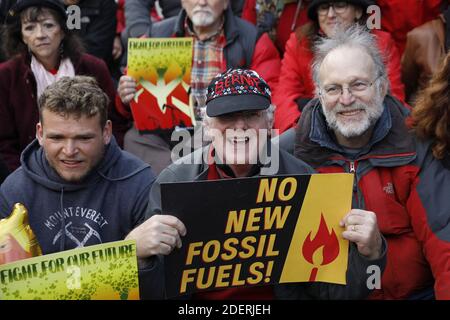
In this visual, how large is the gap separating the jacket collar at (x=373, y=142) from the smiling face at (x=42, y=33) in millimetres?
1992

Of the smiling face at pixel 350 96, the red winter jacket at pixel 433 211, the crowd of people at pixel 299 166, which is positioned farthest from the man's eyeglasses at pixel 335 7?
the red winter jacket at pixel 433 211

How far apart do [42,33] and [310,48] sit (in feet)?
5.54

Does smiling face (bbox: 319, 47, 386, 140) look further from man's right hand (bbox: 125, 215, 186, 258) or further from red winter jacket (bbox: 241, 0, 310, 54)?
red winter jacket (bbox: 241, 0, 310, 54)

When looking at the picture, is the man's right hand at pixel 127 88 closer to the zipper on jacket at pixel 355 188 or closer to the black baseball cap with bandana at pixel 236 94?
the black baseball cap with bandana at pixel 236 94

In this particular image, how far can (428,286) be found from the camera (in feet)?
12.2

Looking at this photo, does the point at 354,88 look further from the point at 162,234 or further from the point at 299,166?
the point at 162,234

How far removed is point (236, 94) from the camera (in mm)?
3369

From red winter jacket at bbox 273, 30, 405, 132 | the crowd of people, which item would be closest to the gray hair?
the crowd of people

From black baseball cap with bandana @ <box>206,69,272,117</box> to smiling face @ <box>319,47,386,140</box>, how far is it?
1.56 feet

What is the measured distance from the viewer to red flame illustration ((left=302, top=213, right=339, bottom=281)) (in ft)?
10.5

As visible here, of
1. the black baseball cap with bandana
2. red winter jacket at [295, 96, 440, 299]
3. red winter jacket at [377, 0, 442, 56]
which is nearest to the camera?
the black baseball cap with bandana

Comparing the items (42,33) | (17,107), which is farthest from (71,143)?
(42,33)

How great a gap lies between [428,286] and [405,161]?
60 cm

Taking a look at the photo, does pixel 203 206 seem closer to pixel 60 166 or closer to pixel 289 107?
pixel 60 166
